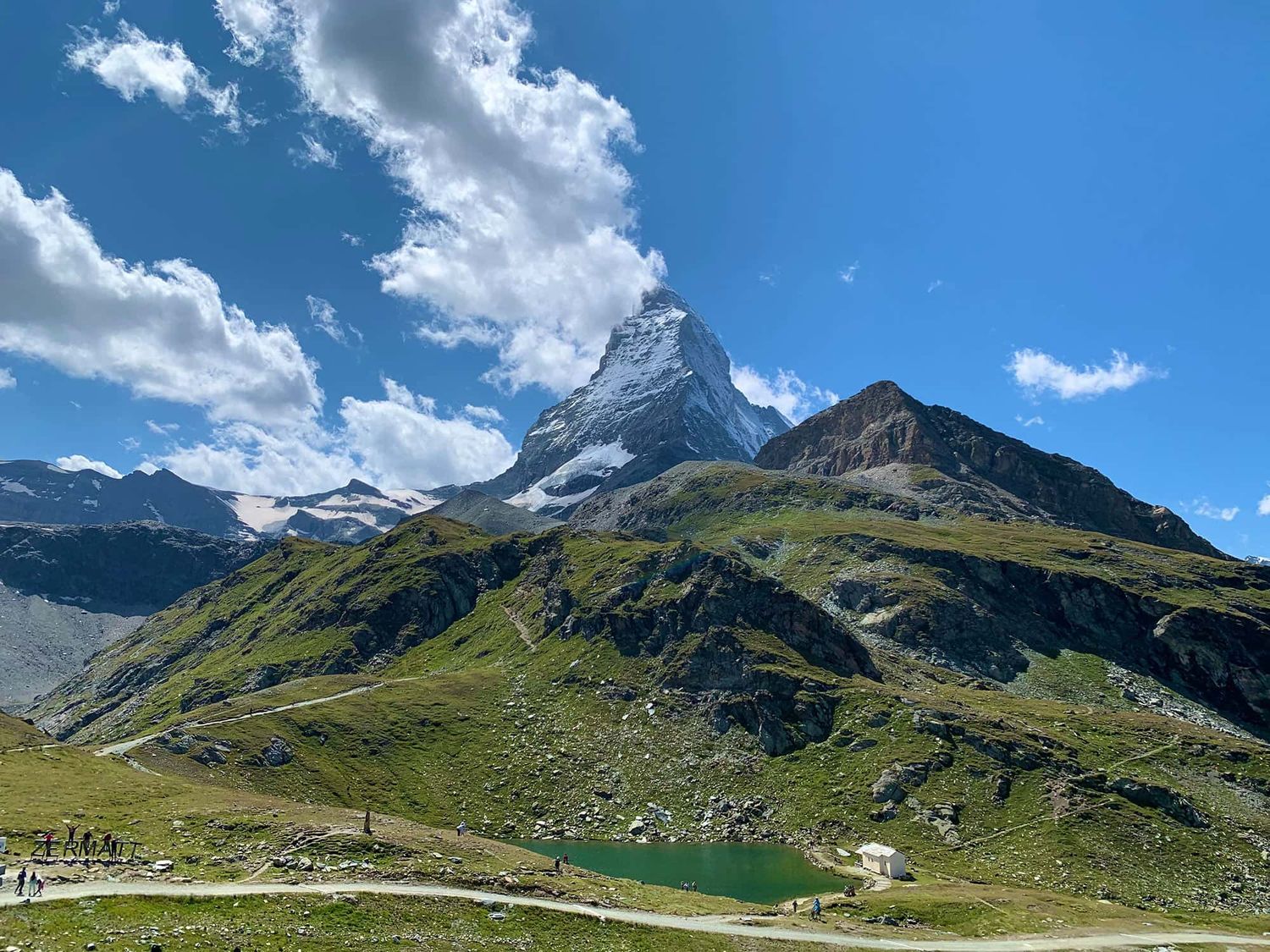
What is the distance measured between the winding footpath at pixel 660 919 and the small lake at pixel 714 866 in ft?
76.4

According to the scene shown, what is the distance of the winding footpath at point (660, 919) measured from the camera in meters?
50.7

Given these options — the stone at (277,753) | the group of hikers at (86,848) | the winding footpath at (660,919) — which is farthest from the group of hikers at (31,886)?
the stone at (277,753)

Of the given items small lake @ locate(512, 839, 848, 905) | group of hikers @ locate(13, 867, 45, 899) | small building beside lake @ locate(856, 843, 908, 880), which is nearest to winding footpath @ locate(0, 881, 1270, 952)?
group of hikers @ locate(13, 867, 45, 899)

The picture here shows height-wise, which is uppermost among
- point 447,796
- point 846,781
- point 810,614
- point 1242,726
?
point 810,614

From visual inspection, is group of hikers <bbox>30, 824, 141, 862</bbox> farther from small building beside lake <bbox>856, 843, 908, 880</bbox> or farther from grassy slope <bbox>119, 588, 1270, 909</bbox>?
small building beside lake <bbox>856, 843, 908, 880</bbox>

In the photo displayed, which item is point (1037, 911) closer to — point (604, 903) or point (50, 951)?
point (604, 903)

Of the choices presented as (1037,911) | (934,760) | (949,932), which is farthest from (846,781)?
(949,932)

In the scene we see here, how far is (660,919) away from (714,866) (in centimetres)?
4601

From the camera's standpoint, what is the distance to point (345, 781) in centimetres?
13238

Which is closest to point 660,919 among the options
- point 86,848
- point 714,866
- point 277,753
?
point 86,848

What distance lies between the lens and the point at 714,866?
10519cm

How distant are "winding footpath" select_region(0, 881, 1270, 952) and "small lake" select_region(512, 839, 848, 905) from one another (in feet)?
76.4

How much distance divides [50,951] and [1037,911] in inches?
3274

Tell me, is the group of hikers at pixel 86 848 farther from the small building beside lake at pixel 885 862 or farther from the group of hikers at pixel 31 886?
the small building beside lake at pixel 885 862
